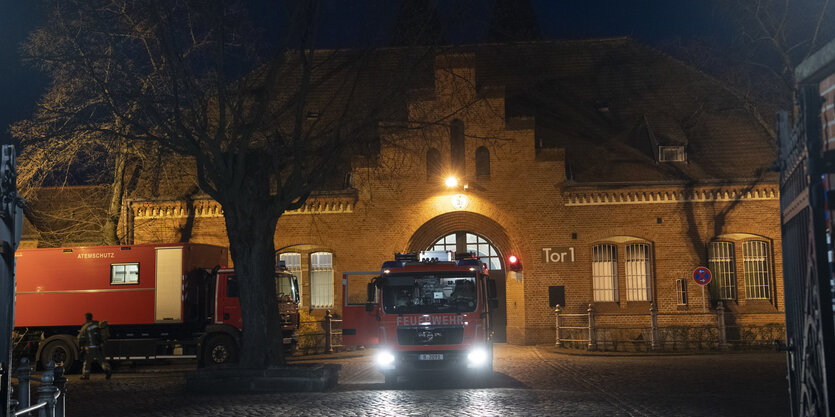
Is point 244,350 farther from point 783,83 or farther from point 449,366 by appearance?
point 783,83

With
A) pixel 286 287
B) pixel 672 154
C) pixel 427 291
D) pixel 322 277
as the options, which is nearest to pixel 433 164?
Result: pixel 322 277

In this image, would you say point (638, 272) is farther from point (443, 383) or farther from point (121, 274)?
point (121, 274)

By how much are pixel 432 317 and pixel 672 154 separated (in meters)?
16.2

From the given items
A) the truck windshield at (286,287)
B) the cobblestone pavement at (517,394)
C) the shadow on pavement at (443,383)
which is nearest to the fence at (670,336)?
the cobblestone pavement at (517,394)

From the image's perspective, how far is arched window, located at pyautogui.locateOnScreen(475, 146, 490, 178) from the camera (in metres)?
30.0

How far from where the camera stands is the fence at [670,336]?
24938 mm

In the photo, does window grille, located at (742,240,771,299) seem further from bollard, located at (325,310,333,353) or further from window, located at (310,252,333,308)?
window, located at (310,252,333,308)

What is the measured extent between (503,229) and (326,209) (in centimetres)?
626

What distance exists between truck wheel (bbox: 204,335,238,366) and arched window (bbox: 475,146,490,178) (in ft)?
37.9

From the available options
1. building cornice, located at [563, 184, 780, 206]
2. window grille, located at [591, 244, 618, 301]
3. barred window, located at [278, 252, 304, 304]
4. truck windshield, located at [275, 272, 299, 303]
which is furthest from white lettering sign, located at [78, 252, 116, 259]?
window grille, located at [591, 244, 618, 301]

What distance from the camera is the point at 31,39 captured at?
79.3 feet

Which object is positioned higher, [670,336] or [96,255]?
[96,255]

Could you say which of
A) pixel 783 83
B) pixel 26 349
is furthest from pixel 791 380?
pixel 26 349

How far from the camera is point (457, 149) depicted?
30062 millimetres
